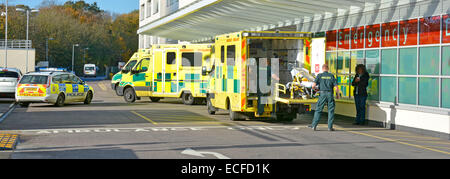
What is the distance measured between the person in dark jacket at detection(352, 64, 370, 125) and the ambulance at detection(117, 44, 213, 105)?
29.2 ft

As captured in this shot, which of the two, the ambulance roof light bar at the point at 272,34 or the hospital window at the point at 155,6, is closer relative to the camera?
the ambulance roof light bar at the point at 272,34

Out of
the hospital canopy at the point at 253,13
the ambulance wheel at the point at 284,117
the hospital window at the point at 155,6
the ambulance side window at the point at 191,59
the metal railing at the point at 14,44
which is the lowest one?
the ambulance wheel at the point at 284,117

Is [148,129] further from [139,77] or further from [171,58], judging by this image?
[139,77]

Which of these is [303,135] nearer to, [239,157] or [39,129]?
[239,157]

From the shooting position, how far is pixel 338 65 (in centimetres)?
2112

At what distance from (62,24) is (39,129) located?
277 feet

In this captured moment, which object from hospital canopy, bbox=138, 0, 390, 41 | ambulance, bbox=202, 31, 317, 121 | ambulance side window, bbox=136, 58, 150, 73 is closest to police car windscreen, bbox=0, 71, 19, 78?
ambulance side window, bbox=136, 58, 150, 73

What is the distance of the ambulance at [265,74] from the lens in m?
17.5

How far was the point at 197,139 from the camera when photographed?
13734 millimetres

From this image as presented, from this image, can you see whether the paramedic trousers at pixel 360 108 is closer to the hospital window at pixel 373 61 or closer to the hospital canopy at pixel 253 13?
the hospital window at pixel 373 61

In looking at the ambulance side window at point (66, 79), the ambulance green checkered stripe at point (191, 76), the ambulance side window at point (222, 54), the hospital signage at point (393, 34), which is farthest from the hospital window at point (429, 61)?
the ambulance side window at point (66, 79)

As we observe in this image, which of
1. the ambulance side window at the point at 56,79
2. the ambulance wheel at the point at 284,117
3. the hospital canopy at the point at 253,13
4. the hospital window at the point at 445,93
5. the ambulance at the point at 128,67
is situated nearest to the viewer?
the hospital window at the point at 445,93

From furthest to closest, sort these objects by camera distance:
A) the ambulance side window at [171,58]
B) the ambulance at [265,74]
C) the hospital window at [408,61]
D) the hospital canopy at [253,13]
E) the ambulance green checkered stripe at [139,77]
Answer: the ambulance green checkered stripe at [139,77]
the ambulance side window at [171,58]
the hospital canopy at [253,13]
the ambulance at [265,74]
the hospital window at [408,61]
